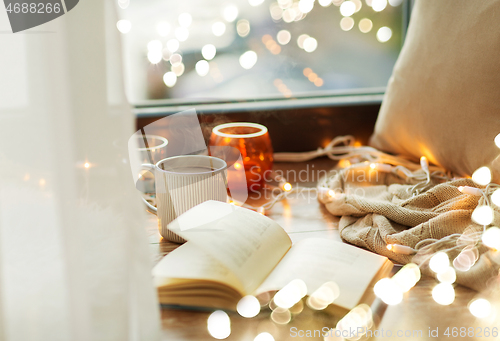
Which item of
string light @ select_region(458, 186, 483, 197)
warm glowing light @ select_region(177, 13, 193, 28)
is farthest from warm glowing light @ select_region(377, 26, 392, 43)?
string light @ select_region(458, 186, 483, 197)

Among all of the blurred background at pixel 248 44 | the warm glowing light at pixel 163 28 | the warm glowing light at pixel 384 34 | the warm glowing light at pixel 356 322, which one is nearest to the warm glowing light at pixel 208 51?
the blurred background at pixel 248 44

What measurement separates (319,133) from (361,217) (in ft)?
1.27

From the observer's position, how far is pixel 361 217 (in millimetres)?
679

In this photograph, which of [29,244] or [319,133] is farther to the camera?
[319,133]

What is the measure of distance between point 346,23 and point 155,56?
0.53 metres

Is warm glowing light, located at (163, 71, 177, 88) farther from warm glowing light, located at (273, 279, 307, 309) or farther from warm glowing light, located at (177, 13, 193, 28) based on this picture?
warm glowing light, located at (273, 279, 307, 309)

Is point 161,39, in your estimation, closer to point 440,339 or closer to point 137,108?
point 137,108

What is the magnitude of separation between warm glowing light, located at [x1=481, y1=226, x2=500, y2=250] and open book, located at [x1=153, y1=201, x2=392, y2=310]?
13 centimetres

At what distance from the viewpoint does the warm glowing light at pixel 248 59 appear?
1100 millimetres

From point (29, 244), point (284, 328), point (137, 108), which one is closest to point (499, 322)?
point (284, 328)

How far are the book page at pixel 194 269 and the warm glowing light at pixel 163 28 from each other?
0.70 meters

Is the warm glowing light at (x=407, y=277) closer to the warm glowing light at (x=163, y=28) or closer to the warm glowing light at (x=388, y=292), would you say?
the warm glowing light at (x=388, y=292)

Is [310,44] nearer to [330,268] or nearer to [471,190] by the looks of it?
[471,190]

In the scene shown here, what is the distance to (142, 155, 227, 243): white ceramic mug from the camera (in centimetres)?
61
